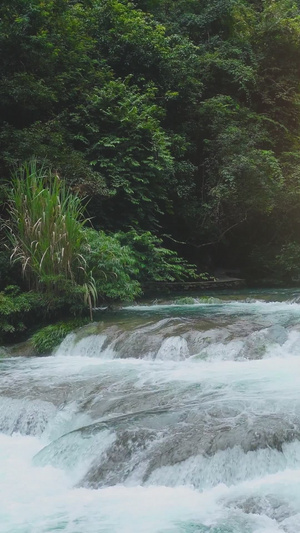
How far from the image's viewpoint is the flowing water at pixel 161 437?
3822 millimetres

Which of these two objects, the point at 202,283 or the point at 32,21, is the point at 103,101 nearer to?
the point at 32,21

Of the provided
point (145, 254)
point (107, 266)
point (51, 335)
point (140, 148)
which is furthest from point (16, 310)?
point (140, 148)

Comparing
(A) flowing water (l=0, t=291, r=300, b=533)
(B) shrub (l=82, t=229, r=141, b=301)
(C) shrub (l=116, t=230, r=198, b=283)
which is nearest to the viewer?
(A) flowing water (l=0, t=291, r=300, b=533)

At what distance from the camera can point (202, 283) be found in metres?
15.3

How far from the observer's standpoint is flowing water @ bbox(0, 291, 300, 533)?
12.5 feet

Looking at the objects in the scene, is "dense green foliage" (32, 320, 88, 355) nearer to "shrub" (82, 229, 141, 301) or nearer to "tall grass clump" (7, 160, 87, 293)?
"tall grass clump" (7, 160, 87, 293)

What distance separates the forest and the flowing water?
7.65ft

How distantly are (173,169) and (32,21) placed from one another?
4.69m

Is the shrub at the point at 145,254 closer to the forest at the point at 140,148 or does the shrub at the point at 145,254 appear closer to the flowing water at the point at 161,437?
the forest at the point at 140,148

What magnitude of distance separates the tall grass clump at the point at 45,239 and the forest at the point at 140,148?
0.08ft

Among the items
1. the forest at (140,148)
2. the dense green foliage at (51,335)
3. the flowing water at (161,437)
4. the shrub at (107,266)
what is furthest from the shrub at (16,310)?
the flowing water at (161,437)

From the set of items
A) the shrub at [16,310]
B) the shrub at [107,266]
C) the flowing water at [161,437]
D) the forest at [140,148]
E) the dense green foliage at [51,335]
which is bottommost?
the flowing water at [161,437]

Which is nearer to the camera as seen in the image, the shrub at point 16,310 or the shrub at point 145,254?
the shrub at point 16,310

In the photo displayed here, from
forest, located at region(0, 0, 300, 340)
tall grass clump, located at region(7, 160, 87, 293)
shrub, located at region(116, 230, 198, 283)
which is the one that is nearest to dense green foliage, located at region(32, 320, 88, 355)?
forest, located at region(0, 0, 300, 340)
